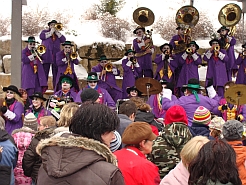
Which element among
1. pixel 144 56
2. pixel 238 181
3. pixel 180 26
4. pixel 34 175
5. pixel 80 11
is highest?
pixel 80 11

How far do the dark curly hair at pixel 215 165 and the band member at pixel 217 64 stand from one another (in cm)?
971

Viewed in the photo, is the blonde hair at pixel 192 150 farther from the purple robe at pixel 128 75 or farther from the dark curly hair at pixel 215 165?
the purple robe at pixel 128 75

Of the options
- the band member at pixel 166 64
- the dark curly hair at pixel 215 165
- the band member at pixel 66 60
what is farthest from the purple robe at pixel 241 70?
the dark curly hair at pixel 215 165

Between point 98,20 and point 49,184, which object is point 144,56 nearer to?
point 98,20

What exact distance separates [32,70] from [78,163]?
31.5 feet

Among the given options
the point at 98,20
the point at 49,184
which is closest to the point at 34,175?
the point at 49,184

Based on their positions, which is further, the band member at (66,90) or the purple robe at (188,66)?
the purple robe at (188,66)

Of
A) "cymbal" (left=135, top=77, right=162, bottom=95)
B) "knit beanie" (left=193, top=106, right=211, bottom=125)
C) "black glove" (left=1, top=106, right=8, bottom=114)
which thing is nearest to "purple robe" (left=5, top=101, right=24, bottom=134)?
"black glove" (left=1, top=106, right=8, bottom=114)

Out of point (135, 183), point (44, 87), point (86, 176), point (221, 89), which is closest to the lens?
point (86, 176)

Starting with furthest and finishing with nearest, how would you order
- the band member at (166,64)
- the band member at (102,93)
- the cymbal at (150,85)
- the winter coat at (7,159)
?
the band member at (166,64) → the band member at (102,93) → the cymbal at (150,85) → the winter coat at (7,159)

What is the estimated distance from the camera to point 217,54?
485 inches

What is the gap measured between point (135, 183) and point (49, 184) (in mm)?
1109

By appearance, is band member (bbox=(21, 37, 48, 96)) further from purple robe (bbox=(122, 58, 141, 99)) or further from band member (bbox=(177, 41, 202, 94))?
band member (bbox=(177, 41, 202, 94))

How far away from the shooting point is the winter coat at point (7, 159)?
12.6ft
